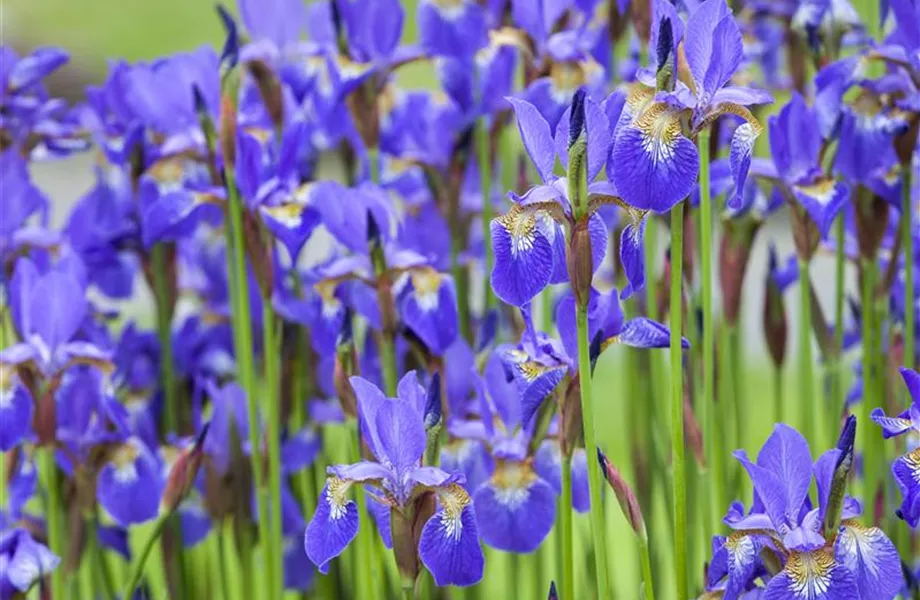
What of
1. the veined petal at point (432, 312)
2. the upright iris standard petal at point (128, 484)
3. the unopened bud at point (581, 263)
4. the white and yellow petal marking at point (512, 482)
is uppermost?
the unopened bud at point (581, 263)

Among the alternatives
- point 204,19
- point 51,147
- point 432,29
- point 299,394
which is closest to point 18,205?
point 51,147

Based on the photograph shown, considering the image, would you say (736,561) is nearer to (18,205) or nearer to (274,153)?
(274,153)

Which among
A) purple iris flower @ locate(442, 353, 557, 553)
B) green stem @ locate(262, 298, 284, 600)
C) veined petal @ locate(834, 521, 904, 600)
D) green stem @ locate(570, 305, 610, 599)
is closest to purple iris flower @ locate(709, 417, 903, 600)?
veined petal @ locate(834, 521, 904, 600)

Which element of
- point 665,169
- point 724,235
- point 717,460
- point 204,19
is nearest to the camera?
point 665,169

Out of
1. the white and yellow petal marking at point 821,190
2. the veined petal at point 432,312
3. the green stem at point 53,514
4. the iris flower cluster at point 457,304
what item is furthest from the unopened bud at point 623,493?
the green stem at point 53,514

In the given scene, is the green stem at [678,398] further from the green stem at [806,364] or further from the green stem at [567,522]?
the green stem at [806,364]
